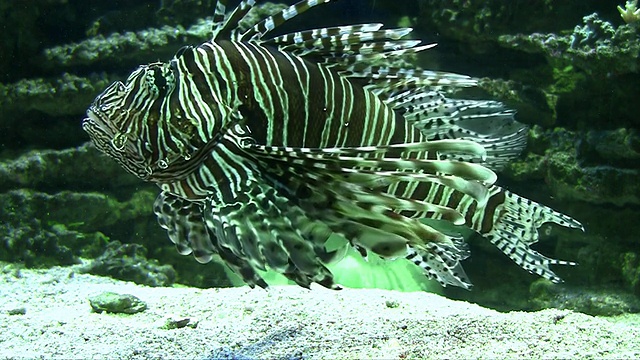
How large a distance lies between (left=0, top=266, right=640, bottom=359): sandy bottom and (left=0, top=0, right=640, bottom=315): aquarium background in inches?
72.1

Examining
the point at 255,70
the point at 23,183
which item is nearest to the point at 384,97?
the point at 255,70

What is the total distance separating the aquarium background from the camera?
16.9 feet

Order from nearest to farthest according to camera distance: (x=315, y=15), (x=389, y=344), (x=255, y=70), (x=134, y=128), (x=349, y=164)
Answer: (x=349, y=164), (x=134, y=128), (x=255, y=70), (x=389, y=344), (x=315, y=15)

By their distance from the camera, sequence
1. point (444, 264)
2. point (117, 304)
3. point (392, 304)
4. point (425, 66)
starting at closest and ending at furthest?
point (444, 264), point (392, 304), point (117, 304), point (425, 66)

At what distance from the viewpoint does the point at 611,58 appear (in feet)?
15.5

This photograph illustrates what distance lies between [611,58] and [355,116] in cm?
319

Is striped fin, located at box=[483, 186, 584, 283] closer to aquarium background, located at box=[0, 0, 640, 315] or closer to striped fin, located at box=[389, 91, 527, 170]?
striped fin, located at box=[389, 91, 527, 170]

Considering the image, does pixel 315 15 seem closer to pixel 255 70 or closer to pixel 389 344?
pixel 255 70

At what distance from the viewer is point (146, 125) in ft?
7.78

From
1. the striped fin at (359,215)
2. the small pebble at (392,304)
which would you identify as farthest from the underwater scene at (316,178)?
the small pebble at (392,304)

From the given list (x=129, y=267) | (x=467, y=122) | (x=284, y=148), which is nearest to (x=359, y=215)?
(x=284, y=148)

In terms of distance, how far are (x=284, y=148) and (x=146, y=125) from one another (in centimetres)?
67

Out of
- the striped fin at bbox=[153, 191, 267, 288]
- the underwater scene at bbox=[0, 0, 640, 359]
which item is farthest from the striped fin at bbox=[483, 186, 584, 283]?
the striped fin at bbox=[153, 191, 267, 288]

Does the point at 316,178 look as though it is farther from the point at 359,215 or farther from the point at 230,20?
the point at 230,20
